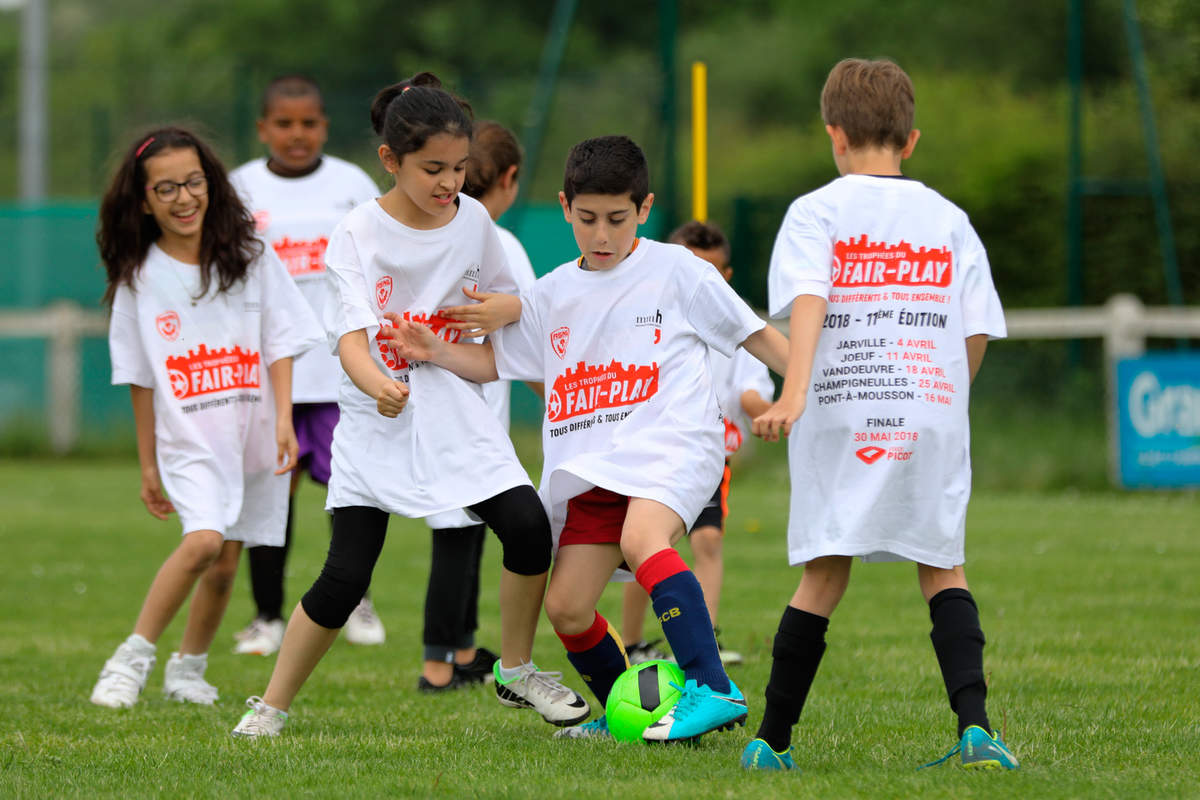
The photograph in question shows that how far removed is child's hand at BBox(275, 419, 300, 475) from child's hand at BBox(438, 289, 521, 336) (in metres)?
0.92

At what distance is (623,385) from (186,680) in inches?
82.6

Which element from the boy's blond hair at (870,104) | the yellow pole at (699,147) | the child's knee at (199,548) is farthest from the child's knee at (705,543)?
the yellow pole at (699,147)

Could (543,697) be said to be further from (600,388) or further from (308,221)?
(308,221)

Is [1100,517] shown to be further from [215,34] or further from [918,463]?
[215,34]

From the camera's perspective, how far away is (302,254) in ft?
21.6

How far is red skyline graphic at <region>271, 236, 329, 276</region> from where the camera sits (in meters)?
6.58

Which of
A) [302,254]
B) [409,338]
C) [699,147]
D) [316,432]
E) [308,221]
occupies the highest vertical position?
[699,147]

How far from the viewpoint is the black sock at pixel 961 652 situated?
3871 mm

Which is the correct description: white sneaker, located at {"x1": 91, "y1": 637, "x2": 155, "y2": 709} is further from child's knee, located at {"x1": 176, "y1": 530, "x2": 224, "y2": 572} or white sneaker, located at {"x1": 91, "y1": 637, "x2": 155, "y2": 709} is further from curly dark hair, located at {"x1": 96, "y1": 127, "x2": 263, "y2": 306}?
curly dark hair, located at {"x1": 96, "y1": 127, "x2": 263, "y2": 306}

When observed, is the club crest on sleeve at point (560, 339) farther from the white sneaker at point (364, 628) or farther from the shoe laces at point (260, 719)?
the white sneaker at point (364, 628)

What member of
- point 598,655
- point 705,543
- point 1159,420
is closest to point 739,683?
point 705,543

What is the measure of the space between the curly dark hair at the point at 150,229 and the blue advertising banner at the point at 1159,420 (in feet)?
29.0

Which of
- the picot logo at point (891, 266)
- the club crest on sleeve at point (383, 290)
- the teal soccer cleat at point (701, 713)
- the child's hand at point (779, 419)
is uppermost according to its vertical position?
the picot logo at point (891, 266)

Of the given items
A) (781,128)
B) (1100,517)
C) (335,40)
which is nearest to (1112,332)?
(1100,517)
